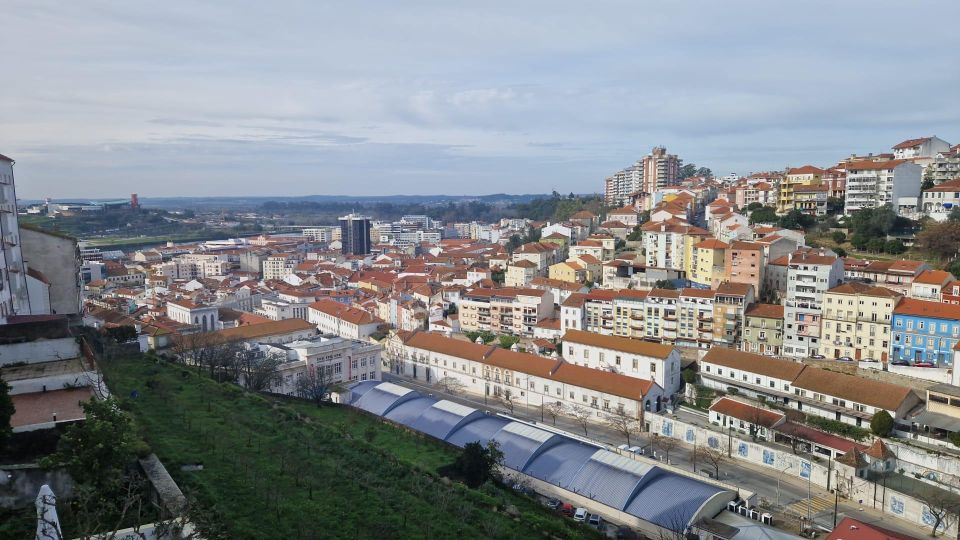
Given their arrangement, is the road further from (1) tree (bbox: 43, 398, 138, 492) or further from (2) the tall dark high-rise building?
(2) the tall dark high-rise building

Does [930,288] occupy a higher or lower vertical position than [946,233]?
lower

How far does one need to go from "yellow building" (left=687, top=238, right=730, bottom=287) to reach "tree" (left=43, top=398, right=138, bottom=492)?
84.0 feet

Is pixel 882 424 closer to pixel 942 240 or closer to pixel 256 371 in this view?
pixel 942 240

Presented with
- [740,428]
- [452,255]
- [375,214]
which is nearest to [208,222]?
[375,214]

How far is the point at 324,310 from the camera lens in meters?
33.2

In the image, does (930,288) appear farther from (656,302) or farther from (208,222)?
(208,222)

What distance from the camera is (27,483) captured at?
813 cm

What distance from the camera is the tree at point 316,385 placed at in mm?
21609

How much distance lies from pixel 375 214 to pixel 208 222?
113ft

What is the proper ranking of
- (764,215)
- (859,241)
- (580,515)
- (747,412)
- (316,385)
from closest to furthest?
(580,515), (747,412), (316,385), (859,241), (764,215)

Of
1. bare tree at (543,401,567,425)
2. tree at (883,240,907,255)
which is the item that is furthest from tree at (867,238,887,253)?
bare tree at (543,401,567,425)

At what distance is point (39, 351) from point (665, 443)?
1592cm

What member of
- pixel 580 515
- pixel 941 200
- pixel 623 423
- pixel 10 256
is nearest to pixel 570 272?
pixel 623 423

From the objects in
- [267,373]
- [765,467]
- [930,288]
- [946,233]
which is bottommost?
[765,467]
